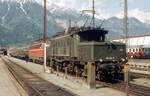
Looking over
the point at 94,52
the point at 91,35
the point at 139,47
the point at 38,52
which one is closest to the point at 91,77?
the point at 94,52

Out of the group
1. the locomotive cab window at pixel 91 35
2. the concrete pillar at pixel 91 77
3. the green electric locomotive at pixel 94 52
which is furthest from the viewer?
the locomotive cab window at pixel 91 35

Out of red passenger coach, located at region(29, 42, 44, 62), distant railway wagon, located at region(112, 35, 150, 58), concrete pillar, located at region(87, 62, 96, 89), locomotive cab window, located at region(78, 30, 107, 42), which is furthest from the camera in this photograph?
distant railway wagon, located at region(112, 35, 150, 58)

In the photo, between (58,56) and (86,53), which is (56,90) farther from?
(58,56)

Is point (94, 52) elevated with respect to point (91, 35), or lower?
lower

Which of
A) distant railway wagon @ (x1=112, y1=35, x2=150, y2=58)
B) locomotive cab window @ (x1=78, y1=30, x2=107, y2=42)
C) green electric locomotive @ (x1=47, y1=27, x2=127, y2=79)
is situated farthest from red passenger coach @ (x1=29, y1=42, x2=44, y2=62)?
distant railway wagon @ (x1=112, y1=35, x2=150, y2=58)

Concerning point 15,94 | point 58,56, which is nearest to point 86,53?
point 15,94

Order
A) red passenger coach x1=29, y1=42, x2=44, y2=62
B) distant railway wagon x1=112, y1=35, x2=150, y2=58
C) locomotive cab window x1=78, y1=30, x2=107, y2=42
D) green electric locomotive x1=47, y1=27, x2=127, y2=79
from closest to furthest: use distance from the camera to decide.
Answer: green electric locomotive x1=47, y1=27, x2=127, y2=79 → locomotive cab window x1=78, y1=30, x2=107, y2=42 → red passenger coach x1=29, y1=42, x2=44, y2=62 → distant railway wagon x1=112, y1=35, x2=150, y2=58

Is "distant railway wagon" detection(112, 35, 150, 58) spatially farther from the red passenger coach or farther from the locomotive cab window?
the locomotive cab window

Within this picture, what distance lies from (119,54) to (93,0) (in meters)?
19.0

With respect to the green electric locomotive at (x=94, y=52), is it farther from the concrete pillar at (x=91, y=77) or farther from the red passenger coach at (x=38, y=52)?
the red passenger coach at (x=38, y=52)

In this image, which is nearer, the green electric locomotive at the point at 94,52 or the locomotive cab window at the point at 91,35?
the green electric locomotive at the point at 94,52

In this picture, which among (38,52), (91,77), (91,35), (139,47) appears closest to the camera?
(91,77)

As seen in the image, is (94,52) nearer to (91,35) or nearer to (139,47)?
(91,35)

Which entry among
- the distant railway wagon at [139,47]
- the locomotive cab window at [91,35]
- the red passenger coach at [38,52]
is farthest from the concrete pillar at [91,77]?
the distant railway wagon at [139,47]
